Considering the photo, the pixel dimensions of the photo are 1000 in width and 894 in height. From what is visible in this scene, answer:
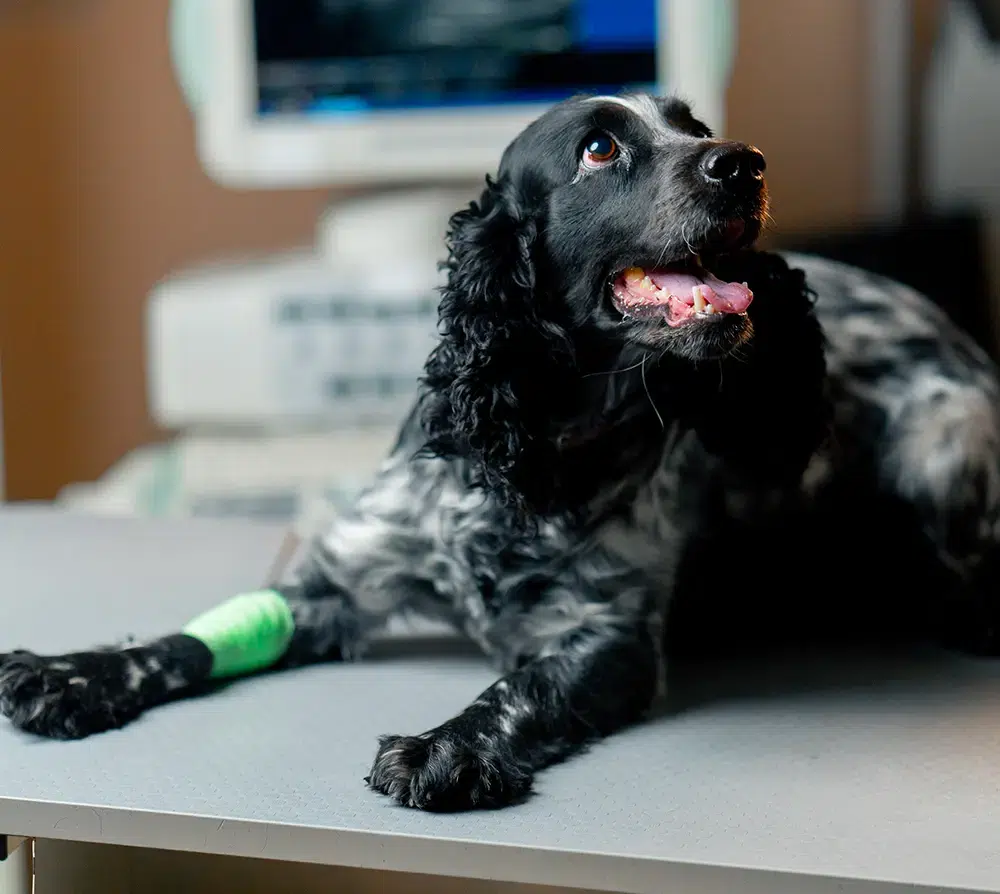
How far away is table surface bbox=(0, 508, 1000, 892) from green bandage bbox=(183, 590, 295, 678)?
0.02m

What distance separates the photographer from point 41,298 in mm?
3141

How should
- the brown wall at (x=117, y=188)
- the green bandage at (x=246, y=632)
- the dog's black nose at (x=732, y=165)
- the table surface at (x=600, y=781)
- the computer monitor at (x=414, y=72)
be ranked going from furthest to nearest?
the brown wall at (x=117, y=188)
the computer monitor at (x=414, y=72)
the green bandage at (x=246, y=632)
the dog's black nose at (x=732, y=165)
the table surface at (x=600, y=781)

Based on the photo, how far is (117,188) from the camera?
10.2 ft

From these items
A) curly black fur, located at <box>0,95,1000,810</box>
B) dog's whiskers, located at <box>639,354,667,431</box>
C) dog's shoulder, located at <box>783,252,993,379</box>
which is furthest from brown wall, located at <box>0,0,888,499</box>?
dog's whiskers, located at <box>639,354,667,431</box>

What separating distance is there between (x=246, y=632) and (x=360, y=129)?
4.46 ft

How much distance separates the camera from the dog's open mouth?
44.8 inches

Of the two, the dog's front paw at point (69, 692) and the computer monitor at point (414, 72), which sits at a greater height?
the computer monitor at point (414, 72)

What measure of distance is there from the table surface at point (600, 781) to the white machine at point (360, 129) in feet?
3.25

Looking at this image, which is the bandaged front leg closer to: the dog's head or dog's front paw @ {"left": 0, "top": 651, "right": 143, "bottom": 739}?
dog's front paw @ {"left": 0, "top": 651, "right": 143, "bottom": 739}

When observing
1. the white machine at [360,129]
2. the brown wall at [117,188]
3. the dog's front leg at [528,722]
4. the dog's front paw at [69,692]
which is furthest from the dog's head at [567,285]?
the brown wall at [117,188]

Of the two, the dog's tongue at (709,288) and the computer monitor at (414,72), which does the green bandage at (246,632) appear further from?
the computer monitor at (414,72)

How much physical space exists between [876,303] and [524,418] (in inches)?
24.1

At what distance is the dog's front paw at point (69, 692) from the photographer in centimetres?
116

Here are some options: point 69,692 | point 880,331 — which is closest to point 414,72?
point 880,331
